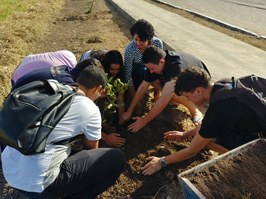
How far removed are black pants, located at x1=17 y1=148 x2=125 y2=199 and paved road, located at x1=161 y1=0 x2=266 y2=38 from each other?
7206 millimetres

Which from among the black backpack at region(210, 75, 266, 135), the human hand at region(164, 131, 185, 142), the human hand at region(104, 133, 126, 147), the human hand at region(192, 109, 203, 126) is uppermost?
the black backpack at region(210, 75, 266, 135)

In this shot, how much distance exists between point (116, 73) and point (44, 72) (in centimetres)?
90

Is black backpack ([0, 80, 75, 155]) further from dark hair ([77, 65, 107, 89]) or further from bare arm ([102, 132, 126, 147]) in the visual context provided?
bare arm ([102, 132, 126, 147])

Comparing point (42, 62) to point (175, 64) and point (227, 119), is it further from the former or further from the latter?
point (227, 119)

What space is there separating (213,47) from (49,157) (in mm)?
5912

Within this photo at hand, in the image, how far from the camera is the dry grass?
535 centimetres

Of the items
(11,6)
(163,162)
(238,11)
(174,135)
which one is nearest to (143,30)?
(174,135)

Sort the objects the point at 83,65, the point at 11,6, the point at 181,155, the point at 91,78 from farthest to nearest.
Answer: the point at 11,6, the point at 83,65, the point at 181,155, the point at 91,78

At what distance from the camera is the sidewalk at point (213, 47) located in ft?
19.8

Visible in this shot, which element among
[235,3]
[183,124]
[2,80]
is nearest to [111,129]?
[183,124]

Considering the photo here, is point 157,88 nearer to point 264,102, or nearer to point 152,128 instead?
point 152,128

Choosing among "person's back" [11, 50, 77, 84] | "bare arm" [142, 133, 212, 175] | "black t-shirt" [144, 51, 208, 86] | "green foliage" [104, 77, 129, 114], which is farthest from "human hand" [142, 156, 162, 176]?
"person's back" [11, 50, 77, 84]

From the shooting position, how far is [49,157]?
7.71ft

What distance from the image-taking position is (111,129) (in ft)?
12.4
